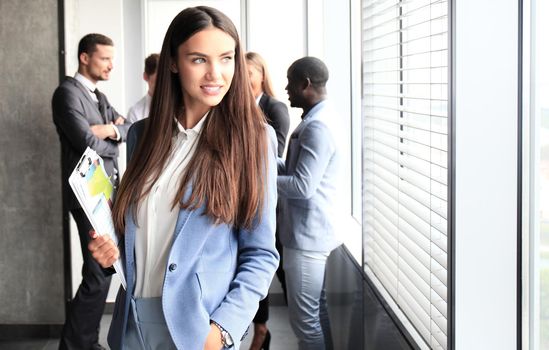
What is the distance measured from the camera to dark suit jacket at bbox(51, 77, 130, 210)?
4.21 metres

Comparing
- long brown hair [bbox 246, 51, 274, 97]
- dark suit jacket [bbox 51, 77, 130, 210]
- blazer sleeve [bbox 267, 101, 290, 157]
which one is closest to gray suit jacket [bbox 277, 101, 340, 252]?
blazer sleeve [bbox 267, 101, 290, 157]

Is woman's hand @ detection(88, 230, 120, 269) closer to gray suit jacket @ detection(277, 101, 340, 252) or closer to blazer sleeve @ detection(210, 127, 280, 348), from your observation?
blazer sleeve @ detection(210, 127, 280, 348)

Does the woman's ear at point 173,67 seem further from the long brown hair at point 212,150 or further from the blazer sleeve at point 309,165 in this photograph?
the blazer sleeve at point 309,165

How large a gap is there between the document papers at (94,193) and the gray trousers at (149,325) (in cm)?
8

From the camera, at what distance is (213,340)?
1794mm

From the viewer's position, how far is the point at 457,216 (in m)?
1.80

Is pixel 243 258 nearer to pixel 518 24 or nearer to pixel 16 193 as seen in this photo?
pixel 518 24

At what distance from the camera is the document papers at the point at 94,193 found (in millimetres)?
1720

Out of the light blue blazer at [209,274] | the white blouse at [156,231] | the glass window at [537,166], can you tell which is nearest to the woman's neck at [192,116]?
the white blouse at [156,231]

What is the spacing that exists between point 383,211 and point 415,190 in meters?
0.55

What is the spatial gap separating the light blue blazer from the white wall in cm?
48

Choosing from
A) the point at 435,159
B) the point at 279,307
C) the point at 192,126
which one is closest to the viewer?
the point at 192,126

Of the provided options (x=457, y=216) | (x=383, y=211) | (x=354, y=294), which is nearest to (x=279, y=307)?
(x=354, y=294)

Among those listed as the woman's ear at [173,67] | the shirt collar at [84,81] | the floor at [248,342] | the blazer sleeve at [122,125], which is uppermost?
the shirt collar at [84,81]
